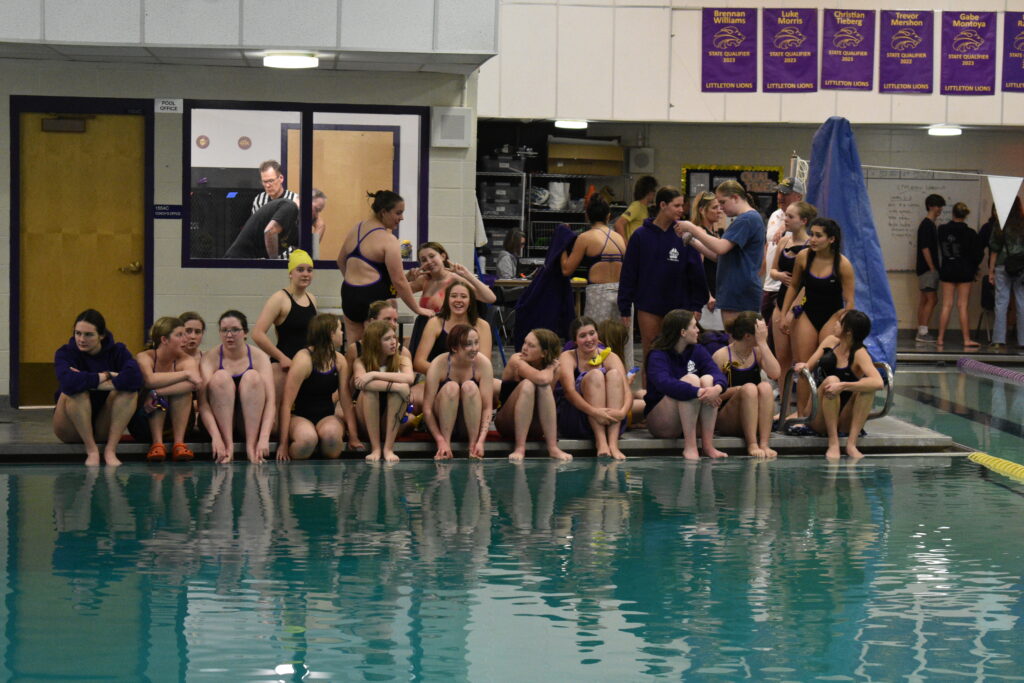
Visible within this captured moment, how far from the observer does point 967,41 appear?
58.5 feet

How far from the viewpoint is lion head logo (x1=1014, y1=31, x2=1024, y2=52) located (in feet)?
58.9

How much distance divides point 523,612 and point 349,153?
6507mm

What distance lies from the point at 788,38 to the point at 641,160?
277 centimetres

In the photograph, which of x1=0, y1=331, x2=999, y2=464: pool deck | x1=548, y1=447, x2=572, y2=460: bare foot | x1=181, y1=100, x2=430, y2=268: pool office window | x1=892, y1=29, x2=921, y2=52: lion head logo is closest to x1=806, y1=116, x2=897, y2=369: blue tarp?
x1=0, y1=331, x2=999, y2=464: pool deck

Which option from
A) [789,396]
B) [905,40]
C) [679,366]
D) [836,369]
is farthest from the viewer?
[905,40]

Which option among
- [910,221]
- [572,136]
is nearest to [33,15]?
[572,136]

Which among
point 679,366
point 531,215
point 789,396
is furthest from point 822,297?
point 531,215

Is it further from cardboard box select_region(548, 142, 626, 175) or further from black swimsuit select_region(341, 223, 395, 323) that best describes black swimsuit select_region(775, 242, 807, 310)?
cardboard box select_region(548, 142, 626, 175)

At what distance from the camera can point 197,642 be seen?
5.29 meters

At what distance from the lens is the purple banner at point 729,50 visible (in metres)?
17.6

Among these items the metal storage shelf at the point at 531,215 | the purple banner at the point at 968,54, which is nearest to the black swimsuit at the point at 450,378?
the metal storage shelf at the point at 531,215

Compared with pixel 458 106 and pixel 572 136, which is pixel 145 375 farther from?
pixel 572 136

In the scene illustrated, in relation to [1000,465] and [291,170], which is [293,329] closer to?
[291,170]

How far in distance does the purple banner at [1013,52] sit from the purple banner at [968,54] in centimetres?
19
